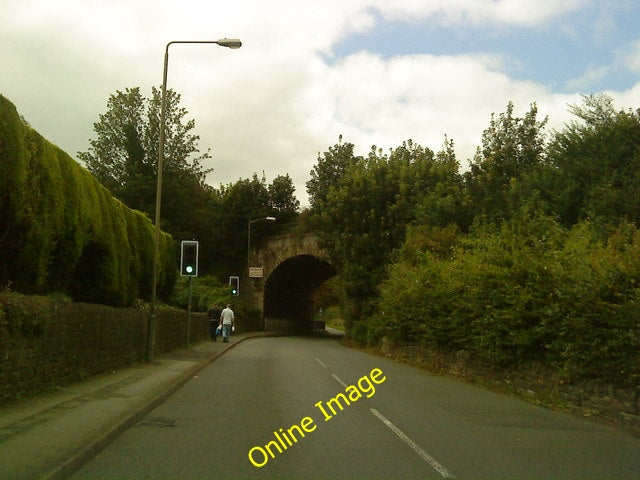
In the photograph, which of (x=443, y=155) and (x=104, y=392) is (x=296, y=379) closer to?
(x=104, y=392)

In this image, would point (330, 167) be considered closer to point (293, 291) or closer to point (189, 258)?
point (293, 291)

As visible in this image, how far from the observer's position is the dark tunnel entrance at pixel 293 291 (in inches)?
1987

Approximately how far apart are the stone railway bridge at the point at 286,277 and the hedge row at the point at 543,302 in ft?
79.9

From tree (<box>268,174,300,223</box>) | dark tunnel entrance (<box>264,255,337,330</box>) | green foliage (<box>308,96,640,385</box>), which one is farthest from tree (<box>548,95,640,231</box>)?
tree (<box>268,174,300,223</box>)

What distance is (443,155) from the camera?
37969 mm

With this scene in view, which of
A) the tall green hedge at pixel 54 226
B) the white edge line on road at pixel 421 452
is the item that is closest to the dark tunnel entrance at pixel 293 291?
the tall green hedge at pixel 54 226

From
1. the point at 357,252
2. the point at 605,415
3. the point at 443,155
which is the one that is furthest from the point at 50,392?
the point at 443,155

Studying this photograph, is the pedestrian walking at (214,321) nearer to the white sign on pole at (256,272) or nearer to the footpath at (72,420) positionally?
the footpath at (72,420)

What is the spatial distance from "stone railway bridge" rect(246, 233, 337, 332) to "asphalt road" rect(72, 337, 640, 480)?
30784 mm

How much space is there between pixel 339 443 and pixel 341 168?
44.6 metres

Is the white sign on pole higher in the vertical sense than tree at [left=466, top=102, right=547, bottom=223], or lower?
lower

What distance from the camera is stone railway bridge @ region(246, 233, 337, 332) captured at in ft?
157

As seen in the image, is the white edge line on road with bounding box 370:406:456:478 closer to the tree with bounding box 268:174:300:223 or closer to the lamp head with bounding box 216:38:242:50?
the lamp head with bounding box 216:38:242:50

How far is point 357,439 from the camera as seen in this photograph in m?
8.16
